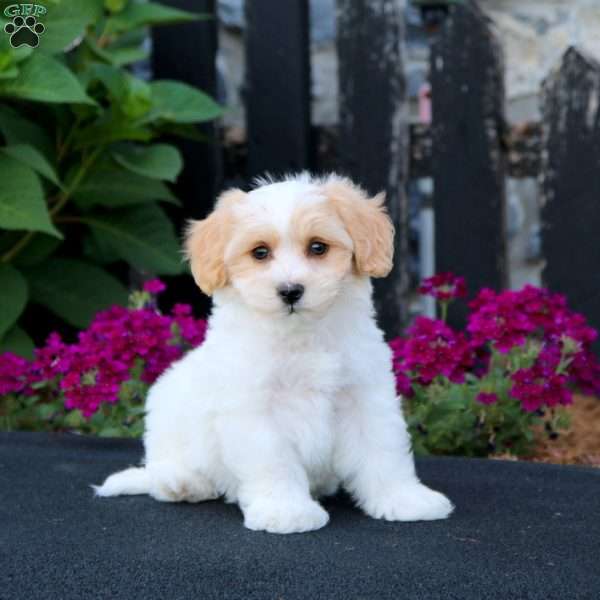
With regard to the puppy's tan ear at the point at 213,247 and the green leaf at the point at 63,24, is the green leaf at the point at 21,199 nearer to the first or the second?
the green leaf at the point at 63,24

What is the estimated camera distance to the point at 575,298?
5.05 metres

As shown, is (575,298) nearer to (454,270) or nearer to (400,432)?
(454,270)

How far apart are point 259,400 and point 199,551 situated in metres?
0.45

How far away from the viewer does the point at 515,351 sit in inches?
169

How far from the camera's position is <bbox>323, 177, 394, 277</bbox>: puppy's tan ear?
2949mm

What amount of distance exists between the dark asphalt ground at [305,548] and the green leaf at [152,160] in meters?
1.66

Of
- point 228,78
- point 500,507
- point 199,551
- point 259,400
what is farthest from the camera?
point 228,78

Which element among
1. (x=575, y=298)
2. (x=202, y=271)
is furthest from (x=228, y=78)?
(x=202, y=271)

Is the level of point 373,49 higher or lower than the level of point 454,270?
higher

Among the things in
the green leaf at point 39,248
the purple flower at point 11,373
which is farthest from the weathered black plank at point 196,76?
the purple flower at point 11,373

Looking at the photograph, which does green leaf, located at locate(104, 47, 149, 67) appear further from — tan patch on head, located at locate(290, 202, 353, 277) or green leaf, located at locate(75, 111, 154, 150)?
tan patch on head, located at locate(290, 202, 353, 277)

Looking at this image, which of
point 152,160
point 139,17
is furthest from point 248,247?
point 139,17

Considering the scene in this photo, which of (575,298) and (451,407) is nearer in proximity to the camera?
(451,407)

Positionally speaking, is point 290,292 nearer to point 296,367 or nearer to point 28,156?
point 296,367
